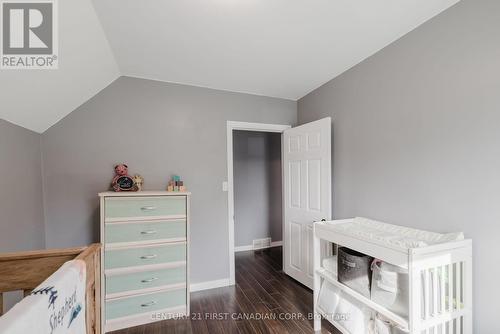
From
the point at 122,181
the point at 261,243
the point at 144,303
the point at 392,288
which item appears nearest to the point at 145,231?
the point at 122,181

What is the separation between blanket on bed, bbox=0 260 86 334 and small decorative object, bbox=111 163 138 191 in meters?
1.37

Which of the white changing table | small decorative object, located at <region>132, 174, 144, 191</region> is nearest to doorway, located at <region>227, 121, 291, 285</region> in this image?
small decorative object, located at <region>132, 174, 144, 191</region>

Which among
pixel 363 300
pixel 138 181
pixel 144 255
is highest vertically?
pixel 138 181

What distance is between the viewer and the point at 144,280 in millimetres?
2031

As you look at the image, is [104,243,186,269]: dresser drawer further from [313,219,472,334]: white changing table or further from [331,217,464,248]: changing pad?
[313,219,472,334]: white changing table

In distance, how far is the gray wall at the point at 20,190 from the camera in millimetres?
1556

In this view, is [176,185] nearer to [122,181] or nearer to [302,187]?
[122,181]

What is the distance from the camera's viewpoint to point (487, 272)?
1.31 meters

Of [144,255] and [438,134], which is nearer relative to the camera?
[438,134]

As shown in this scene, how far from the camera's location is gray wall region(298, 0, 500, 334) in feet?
4.28

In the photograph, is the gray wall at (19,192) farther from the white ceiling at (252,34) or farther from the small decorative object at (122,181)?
the white ceiling at (252,34)

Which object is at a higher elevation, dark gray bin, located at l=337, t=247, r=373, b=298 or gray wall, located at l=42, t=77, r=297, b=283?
gray wall, located at l=42, t=77, r=297, b=283

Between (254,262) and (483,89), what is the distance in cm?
314

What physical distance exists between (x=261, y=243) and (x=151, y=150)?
8.51ft
